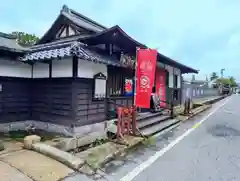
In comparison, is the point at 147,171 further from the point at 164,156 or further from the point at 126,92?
the point at 126,92

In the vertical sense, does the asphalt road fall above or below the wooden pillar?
below

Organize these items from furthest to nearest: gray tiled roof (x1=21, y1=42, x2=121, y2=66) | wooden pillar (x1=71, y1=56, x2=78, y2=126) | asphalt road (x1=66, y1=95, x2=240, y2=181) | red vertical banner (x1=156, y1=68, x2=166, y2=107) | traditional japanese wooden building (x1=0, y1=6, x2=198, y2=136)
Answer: red vertical banner (x1=156, y1=68, x2=166, y2=107), traditional japanese wooden building (x1=0, y1=6, x2=198, y2=136), wooden pillar (x1=71, y1=56, x2=78, y2=126), gray tiled roof (x1=21, y1=42, x2=121, y2=66), asphalt road (x1=66, y1=95, x2=240, y2=181)

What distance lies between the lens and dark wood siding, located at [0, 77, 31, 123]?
25.9 ft

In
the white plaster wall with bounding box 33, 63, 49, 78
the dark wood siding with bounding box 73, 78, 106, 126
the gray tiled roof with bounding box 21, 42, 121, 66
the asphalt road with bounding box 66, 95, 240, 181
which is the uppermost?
the gray tiled roof with bounding box 21, 42, 121, 66

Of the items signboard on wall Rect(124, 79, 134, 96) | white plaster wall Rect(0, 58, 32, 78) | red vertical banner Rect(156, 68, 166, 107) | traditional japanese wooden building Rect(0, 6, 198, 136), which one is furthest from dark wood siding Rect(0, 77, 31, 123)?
red vertical banner Rect(156, 68, 166, 107)

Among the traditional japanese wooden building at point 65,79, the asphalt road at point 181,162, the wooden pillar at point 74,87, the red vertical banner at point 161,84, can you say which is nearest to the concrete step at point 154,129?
the asphalt road at point 181,162

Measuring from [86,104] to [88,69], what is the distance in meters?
1.29

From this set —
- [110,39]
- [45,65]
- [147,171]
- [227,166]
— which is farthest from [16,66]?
Result: [227,166]

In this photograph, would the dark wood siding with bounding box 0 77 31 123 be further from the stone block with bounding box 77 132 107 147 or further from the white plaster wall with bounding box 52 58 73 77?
the stone block with bounding box 77 132 107 147

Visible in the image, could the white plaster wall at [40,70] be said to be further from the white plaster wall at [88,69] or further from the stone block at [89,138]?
the stone block at [89,138]

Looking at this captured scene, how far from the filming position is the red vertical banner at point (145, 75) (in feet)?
27.0

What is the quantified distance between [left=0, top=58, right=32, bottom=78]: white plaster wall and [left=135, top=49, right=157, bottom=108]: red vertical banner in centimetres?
439

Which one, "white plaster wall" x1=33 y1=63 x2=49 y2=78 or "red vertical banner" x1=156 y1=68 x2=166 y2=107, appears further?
"red vertical banner" x1=156 y1=68 x2=166 y2=107

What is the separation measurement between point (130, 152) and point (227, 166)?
2610 mm
